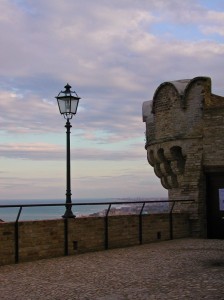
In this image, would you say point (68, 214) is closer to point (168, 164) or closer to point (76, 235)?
point (76, 235)

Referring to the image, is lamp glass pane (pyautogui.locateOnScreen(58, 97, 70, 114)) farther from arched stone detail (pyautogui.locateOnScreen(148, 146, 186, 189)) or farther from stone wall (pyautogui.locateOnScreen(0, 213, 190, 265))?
arched stone detail (pyautogui.locateOnScreen(148, 146, 186, 189))

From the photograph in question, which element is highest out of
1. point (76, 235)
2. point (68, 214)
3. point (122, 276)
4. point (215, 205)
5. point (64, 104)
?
point (64, 104)

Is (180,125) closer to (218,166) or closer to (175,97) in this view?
(175,97)

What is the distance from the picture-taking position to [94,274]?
34.1 feet

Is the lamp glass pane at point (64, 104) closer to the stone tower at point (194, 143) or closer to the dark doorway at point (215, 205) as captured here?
the stone tower at point (194, 143)

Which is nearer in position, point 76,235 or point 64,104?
point 76,235

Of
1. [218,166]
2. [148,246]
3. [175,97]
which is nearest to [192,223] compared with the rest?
[218,166]

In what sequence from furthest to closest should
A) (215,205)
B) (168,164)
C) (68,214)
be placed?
(168,164) → (215,205) → (68,214)

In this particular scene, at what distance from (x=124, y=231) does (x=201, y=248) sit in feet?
8.17

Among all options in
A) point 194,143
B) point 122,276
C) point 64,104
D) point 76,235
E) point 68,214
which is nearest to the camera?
point 122,276

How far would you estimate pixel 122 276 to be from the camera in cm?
1010

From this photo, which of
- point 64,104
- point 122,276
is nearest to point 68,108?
point 64,104

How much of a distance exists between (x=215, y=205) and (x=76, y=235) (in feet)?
21.6

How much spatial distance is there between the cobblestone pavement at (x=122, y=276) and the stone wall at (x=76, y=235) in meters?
0.43
